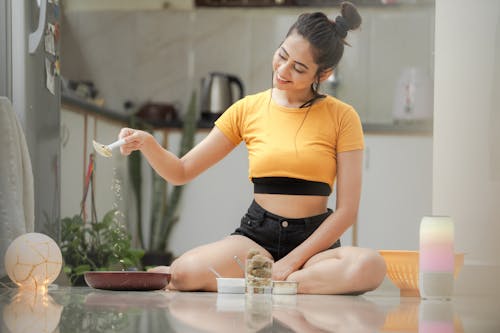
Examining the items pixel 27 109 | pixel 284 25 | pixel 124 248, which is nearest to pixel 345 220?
pixel 27 109

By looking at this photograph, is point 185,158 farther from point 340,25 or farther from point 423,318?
point 423,318

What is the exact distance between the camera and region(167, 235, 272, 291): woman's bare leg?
2670 millimetres

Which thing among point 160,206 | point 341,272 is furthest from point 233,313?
point 160,206

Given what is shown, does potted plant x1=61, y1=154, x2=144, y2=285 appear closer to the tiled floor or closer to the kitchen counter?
the kitchen counter

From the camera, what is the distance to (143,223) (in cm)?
504

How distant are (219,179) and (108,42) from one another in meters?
1.26

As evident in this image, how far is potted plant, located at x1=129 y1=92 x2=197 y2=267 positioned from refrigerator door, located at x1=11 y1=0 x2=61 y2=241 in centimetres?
168

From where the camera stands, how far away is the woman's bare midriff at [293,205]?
2.66 metres

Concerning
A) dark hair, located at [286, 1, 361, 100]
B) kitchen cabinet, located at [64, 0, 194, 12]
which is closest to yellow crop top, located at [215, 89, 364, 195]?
dark hair, located at [286, 1, 361, 100]

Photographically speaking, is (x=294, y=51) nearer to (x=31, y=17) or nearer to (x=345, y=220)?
(x=345, y=220)

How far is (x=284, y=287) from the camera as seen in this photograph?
2506 millimetres

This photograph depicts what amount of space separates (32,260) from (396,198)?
8.59ft

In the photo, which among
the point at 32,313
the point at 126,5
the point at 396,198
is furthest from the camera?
the point at 126,5

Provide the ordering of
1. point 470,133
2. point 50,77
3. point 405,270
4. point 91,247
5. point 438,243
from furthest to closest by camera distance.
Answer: point 91,247 → point 50,77 → point 405,270 → point 470,133 → point 438,243
